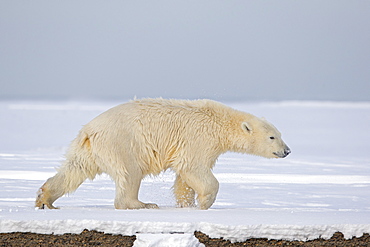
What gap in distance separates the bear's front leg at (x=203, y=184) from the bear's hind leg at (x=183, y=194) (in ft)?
1.32

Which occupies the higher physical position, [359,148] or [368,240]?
[368,240]

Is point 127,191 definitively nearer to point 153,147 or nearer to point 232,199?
point 153,147

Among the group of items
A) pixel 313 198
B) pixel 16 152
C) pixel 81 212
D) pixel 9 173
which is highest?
pixel 81 212

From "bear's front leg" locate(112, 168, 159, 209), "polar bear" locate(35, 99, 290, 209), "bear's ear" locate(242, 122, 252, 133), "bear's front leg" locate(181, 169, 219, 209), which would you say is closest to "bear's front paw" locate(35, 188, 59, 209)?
"polar bear" locate(35, 99, 290, 209)

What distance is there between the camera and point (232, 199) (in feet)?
31.6

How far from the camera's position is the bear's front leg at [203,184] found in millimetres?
7203

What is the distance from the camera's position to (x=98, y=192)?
10.0 metres

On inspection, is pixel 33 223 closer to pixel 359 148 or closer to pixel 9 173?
pixel 9 173

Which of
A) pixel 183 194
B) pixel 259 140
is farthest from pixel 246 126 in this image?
pixel 183 194

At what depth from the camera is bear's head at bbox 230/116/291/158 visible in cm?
772

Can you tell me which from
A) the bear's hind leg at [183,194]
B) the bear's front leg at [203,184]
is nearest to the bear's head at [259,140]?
the bear's front leg at [203,184]

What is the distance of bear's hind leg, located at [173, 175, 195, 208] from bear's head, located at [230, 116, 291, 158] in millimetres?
796

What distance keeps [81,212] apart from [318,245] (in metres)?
2.30

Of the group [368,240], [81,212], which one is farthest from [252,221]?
[81,212]
